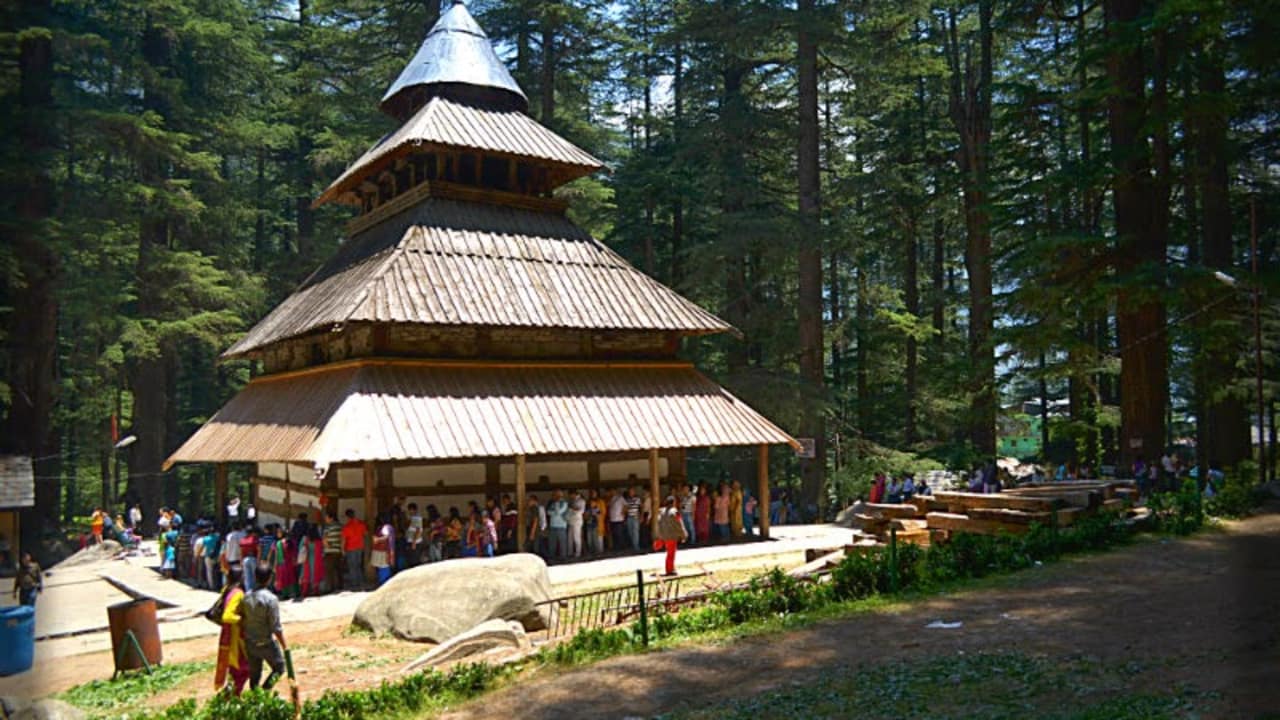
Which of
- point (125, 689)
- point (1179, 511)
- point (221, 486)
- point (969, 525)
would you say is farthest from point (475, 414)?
point (1179, 511)

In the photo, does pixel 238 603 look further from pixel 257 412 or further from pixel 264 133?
pixel 264 133

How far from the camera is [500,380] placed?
1981 cm

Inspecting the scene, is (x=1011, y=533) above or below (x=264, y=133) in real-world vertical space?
below

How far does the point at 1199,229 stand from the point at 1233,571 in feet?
66.8

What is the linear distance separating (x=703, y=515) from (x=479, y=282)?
26.6 ft

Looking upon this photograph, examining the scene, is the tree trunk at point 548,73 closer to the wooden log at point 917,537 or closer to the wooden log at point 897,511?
the wooden log at point 897,511

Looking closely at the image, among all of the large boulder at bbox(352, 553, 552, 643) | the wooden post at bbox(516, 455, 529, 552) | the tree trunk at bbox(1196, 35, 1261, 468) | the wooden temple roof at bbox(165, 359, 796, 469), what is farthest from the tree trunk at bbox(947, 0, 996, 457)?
the large boulder at bbox(352, 553, 552, 643)

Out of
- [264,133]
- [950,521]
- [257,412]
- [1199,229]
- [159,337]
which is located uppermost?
[264,133]

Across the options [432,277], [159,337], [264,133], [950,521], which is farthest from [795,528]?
[264,133]

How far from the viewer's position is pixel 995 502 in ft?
49.9

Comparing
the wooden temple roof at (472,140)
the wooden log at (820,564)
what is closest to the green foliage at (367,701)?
the wooden log at (820,564)

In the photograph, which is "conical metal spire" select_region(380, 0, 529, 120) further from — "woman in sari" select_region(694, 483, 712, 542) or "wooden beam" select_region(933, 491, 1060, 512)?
"wooden beam" select_region(933, 491, 1060, 512)

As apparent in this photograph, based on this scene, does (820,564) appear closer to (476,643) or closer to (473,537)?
(476,643)

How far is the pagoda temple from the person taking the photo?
1812cm
